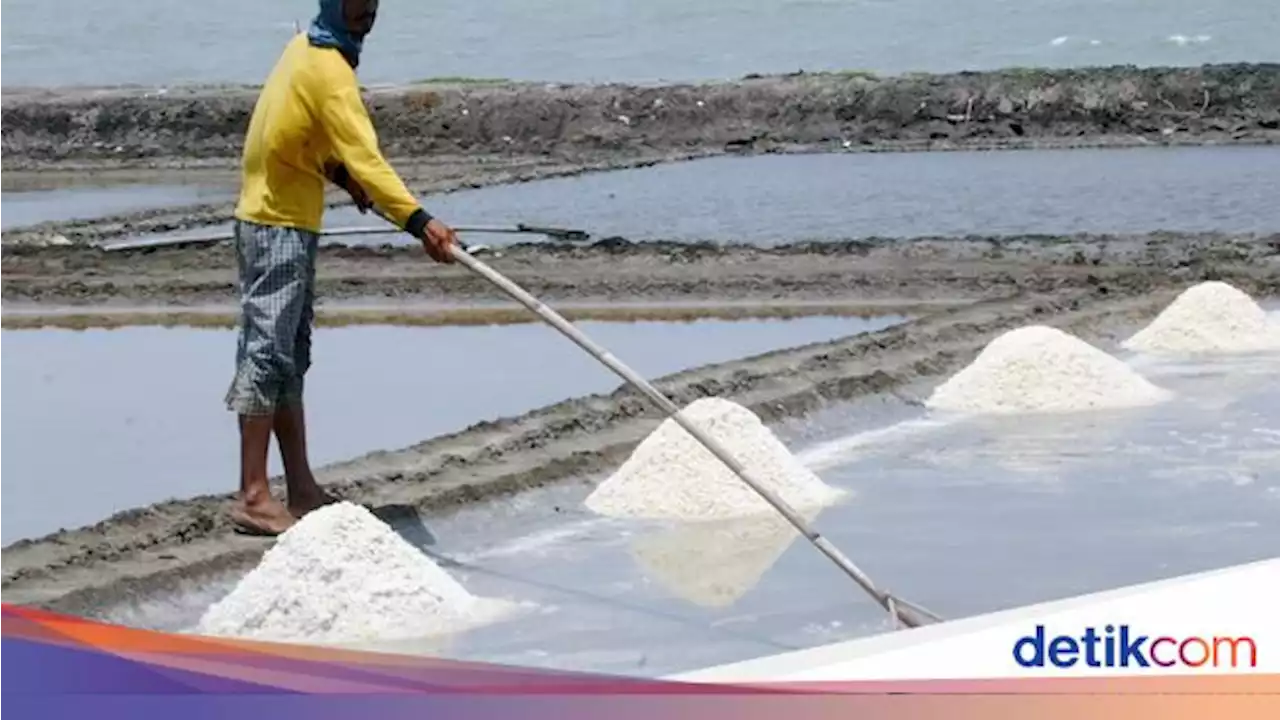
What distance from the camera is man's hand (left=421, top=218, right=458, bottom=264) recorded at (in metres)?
6.23

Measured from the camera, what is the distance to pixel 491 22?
1959 inches

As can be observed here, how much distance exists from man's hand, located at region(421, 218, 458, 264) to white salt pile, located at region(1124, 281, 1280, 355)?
15.8ft

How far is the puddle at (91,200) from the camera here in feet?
63.8

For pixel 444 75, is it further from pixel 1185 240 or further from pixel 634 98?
pixel 1185 240

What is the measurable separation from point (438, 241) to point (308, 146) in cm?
52

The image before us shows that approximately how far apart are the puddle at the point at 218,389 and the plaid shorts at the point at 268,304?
1196 millimetres

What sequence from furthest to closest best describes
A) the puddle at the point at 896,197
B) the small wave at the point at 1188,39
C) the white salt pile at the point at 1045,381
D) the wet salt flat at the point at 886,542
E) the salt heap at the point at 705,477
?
the small wave at the point at 1188,39 → the puddle at the point at 896,197 → the white salt pile at the point at 1045,381 → the salt heap at the point at 705,477 → the wet salt flat at the point at 886,542

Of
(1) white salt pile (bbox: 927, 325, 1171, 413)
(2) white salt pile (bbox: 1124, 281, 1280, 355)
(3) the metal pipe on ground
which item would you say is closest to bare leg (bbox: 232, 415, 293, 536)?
(3) the metal pipe on ground

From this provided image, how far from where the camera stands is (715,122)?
2525 cm

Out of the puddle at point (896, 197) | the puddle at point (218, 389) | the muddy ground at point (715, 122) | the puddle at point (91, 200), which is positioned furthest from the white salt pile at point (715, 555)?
the muddy ground at point (715, 122)

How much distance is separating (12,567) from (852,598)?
2.32 metres

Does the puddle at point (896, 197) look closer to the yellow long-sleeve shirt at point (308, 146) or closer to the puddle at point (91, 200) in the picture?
the puddle at point (91, 200)

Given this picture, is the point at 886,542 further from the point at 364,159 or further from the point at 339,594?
the point at 364,159

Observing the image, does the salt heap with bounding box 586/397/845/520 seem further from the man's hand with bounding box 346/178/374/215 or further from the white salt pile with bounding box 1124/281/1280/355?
the white salt pile with bounding box 1124/281/1280/355
